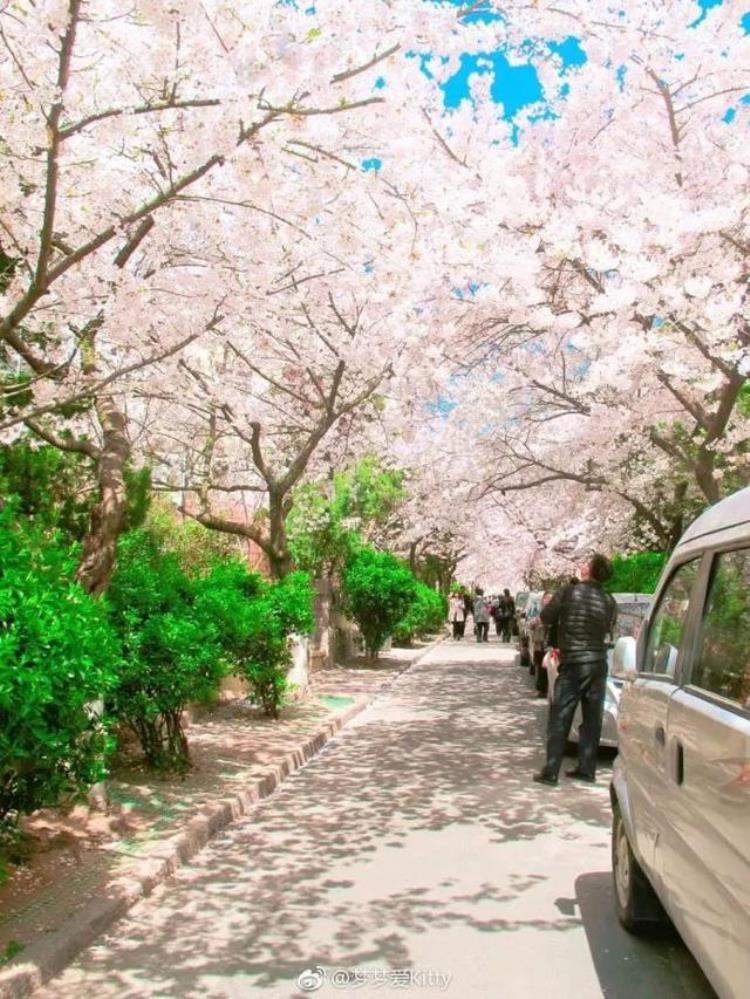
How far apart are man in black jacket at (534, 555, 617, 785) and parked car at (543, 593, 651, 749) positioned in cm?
79

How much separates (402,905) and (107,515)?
3.88 meters

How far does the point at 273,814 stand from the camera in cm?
723

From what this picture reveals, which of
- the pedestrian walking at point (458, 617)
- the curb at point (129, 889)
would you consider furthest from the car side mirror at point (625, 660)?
the pedestrian walking at point (458, 617)

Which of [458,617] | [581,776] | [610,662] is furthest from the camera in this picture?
[458,617]

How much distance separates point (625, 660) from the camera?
442cm

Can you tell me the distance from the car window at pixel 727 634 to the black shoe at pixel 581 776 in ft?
16.9

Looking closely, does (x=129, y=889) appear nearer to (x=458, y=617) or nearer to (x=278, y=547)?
(x=278, y=547)

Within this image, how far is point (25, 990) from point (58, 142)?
4.06 m

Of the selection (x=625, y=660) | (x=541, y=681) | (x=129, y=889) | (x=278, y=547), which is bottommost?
(x=129, y=889)

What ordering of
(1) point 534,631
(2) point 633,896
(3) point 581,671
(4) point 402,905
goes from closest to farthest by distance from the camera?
(2) point 633,896 < (4) point 402,905 < (3) point 581,671 < (1) point 534,631

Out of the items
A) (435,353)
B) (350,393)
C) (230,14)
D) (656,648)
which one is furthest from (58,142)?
(350,393)

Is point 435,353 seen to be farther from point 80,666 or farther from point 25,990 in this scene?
point 25,990

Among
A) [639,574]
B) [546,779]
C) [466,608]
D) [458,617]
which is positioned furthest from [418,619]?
[546,779]

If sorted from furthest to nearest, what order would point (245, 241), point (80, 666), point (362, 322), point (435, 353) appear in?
1. point (362, 322)
2. point (435, 353)
3. point (245, 241)
4. point (80, 666)
